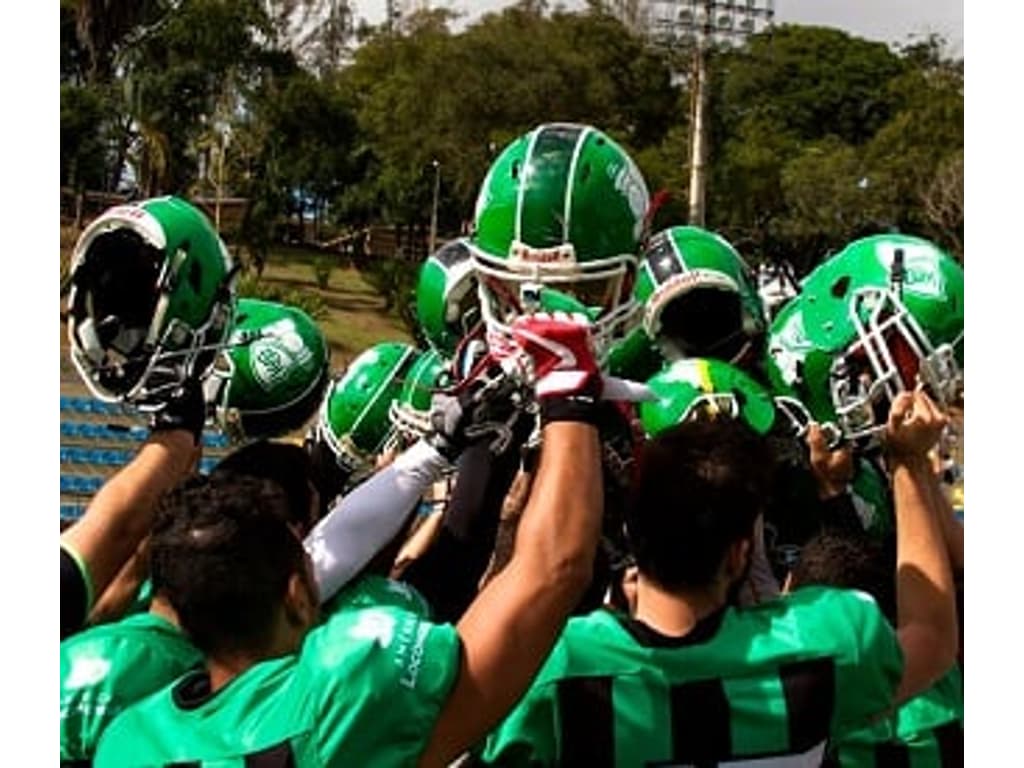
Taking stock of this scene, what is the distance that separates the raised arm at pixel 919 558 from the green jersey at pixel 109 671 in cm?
122

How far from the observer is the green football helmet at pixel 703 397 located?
3.74m

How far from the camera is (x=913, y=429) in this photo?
9.52ft

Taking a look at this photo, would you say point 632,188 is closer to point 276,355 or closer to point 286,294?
point 276,355

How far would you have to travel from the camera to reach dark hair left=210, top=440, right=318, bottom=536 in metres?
3.45

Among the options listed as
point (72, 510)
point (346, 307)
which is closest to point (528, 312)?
point (72, 510)

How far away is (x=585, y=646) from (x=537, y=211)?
87cm

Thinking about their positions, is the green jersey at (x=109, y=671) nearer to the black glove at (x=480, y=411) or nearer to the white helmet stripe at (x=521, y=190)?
the black glove at (x=480, y=411)

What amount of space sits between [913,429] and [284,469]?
133 centimetres

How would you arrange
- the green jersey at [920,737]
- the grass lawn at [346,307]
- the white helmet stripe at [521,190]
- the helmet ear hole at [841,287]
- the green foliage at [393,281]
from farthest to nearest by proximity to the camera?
the green foliage at [393,281] → the grass lawn at [346,307] → the helmet ear hole at [841,287] → the green jersey at [920,737] → the white helmet stripe at [521,190]

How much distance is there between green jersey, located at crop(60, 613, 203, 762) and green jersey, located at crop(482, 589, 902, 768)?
592mm

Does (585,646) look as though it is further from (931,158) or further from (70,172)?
(931,158)

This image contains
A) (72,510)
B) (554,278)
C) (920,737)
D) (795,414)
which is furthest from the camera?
(72,510)

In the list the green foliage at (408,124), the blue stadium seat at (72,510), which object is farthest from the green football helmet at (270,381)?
the green foliage at (408,124)

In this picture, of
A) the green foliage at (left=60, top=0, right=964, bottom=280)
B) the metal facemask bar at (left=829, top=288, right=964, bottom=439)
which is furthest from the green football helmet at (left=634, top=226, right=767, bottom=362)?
the green foliage at (left=60, top=0, right=964, bottom=280)
